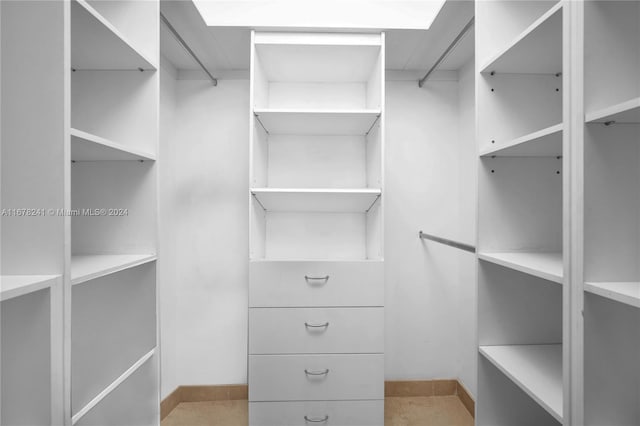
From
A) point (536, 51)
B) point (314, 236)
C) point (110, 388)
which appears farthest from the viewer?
point (314, 236)

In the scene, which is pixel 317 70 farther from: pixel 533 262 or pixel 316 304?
pixel 533 262

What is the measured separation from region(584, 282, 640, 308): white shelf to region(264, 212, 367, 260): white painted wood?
1.33m

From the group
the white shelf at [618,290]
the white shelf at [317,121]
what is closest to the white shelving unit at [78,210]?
the white shelf at [317,121]

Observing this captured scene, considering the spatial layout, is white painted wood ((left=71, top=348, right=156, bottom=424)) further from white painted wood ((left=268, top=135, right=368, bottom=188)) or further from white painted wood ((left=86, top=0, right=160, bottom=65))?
white painted wood ((left=268, top=135, right=368, bottom=188))

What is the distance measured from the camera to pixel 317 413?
5.32 feet

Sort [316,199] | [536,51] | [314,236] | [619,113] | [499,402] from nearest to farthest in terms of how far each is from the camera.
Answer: [619,113] → [536,51] → [499,402] → [316,199] → [314,236]

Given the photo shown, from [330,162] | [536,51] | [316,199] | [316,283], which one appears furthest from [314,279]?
[536,51]

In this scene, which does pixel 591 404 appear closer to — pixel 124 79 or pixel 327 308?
pixel 327 308

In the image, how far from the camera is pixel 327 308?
1638 mm

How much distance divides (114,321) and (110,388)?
30 cm

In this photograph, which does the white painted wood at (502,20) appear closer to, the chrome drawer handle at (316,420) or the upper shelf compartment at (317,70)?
the upper shelf compartment at (317,70)

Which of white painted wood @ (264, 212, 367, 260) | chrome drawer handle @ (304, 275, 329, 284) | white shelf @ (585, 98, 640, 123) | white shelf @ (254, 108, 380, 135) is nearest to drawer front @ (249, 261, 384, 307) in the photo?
chrome drawer handle @ (304, 275, 329, 284)

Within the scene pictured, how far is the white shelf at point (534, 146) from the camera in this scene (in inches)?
35.9

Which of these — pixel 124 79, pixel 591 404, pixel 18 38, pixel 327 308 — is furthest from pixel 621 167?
pixel 124 79
